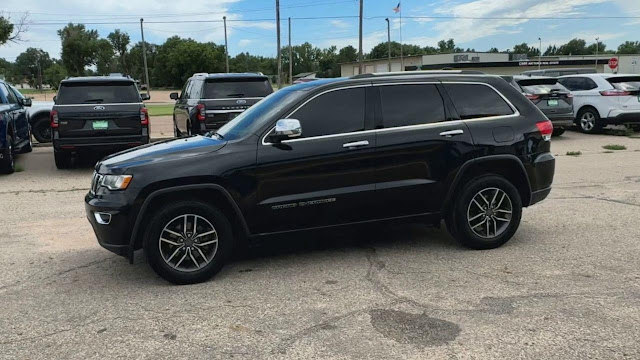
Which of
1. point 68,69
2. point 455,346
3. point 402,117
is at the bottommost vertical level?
point 455,346

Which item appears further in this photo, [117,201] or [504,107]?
[504,107]

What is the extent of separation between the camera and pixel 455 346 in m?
3.48

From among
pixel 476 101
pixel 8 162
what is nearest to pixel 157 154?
pixel 476 101

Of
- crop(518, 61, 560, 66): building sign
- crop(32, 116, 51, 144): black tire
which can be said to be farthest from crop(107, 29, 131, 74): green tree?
crop(32, 116, 51, 144): black tire

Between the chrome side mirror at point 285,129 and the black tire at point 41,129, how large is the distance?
40.9 ft

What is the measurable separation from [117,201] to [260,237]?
4.04ft

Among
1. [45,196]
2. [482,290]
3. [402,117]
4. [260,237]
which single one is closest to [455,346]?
[482,290]

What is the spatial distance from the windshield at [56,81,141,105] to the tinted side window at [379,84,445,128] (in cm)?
708

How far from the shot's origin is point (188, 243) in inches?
183

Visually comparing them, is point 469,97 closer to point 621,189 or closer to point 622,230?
point 622,230

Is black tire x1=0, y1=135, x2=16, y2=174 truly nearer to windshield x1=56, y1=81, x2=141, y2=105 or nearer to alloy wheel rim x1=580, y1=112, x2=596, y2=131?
windshield x1=56, y1=81, x2=141, y2=105

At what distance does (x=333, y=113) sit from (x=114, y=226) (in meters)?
2.16

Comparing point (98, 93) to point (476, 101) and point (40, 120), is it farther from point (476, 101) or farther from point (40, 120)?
point (476, 101)

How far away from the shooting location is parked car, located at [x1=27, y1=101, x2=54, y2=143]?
14727 mm
